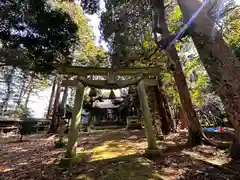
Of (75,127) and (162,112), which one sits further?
(162,112)

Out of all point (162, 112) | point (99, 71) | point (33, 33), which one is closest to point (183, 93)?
point (162, 112)

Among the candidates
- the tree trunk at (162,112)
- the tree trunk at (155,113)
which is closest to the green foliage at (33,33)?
the tree trunk at (155,113)

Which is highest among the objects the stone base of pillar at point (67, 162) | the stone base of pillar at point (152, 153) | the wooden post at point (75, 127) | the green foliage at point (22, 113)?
the green foliage at point (22, 113)

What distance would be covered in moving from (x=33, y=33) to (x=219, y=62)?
24.6ft

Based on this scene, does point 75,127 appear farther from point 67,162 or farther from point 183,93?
point 183,93

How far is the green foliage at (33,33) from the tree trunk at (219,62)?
5.95 meters

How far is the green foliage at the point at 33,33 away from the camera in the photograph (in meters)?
6.13

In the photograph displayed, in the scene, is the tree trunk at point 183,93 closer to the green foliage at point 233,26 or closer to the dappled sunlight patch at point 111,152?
the green foliage at point 233,26

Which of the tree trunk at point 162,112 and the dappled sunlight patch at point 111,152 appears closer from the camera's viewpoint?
the dappled sunlight patch at point 111,152

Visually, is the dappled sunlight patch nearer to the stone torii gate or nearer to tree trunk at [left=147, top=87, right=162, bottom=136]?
the stone torii gate

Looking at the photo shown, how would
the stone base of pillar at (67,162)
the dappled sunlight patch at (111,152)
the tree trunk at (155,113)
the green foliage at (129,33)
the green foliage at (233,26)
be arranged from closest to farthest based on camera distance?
the stone base of pillar at (67,162)
the dappled sunlight patch at (111,152)
the green foliage at (233,26)
the green foliage at (129,33)
the tree trunk at (155,113)

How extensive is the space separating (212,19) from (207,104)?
996 cm

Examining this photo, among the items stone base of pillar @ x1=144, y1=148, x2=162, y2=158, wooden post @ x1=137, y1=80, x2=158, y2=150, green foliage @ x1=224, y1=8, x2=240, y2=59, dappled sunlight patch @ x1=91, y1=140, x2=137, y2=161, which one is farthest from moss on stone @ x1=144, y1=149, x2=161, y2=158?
green foliage @ x1=224, y1=8, x2=240, y2=59

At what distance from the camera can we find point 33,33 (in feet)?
21.4
